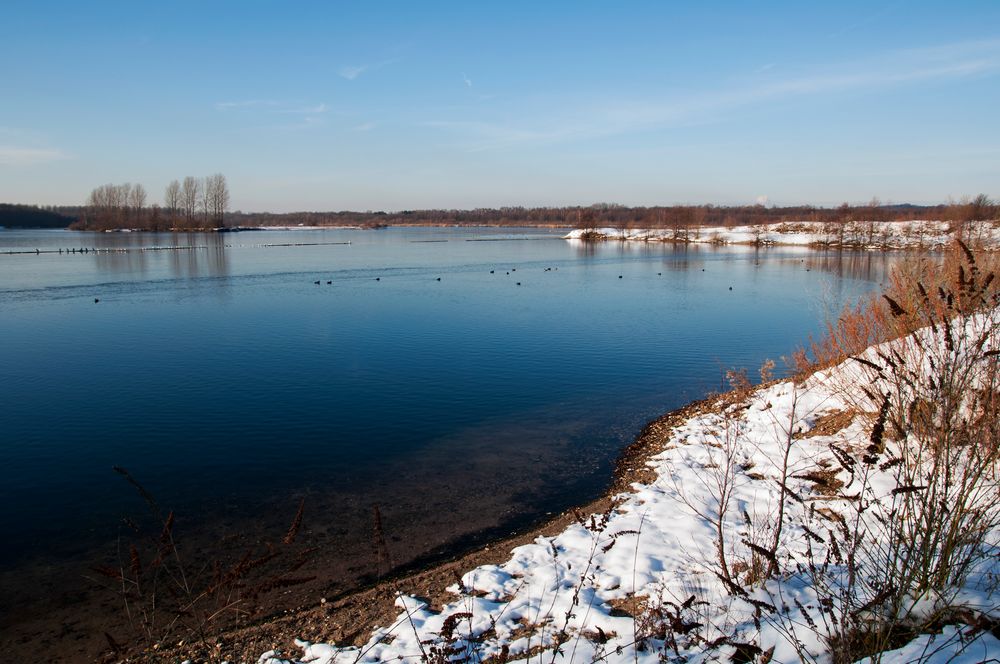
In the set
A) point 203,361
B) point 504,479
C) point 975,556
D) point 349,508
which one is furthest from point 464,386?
point 975,556

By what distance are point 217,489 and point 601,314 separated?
→ 1851 cm

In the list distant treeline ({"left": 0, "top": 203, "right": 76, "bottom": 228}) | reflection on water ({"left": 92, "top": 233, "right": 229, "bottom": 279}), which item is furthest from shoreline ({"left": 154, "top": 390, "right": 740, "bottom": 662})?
distant treeline ({"left": 0, "top": 203, "right": 76, "bottom": 228})

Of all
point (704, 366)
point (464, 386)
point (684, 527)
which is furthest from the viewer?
point (704, 366)

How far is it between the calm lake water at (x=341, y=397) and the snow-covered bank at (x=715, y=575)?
1.58m

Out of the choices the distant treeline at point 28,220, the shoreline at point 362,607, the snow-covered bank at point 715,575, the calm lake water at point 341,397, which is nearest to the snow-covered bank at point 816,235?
the calm lake water at point 341,397

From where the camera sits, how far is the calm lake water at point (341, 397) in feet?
28.6

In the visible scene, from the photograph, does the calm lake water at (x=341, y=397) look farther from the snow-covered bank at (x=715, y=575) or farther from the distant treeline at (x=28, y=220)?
the distant treeline at (x=28, y=220)

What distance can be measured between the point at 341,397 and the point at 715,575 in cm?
984

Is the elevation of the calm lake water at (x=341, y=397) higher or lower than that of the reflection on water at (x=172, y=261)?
lower

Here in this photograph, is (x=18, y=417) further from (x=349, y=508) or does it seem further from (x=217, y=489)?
(x=349, y=508)

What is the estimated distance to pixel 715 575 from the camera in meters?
5.54

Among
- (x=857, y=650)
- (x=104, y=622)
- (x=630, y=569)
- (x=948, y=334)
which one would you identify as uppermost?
(x=948, y=334)

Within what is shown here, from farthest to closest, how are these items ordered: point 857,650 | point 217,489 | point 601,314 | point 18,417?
point 601,314
point 18,417
point 217,489
point 857,650

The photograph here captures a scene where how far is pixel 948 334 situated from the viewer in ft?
11.4
